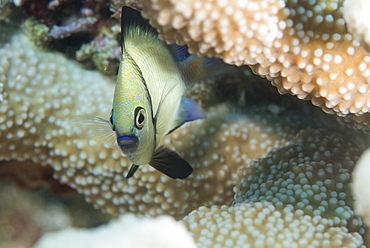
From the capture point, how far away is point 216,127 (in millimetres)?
2467

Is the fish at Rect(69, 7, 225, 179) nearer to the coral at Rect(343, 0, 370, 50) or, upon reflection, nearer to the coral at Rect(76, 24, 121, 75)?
the coral at Rect(76, 24, 121, 75)

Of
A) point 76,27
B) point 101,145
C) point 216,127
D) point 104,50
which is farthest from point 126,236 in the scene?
point 76,27

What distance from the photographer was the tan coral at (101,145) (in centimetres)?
232

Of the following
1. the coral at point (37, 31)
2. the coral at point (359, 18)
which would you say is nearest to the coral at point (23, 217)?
the coral at point (37, 31)

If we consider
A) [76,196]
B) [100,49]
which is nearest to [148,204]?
[76,196]

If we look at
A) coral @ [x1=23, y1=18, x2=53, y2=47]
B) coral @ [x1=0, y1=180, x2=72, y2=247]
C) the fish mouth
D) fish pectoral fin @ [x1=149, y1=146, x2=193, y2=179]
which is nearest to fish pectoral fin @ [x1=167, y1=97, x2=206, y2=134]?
fish pectoral fin @ [x1=149, y1=146, x2=193, y2=179]

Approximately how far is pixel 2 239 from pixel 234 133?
2041mm

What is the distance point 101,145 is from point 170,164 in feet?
2.22

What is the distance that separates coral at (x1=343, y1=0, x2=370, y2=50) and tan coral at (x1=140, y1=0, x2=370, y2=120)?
7 cm

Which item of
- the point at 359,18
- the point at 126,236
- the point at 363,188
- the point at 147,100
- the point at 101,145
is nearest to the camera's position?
the point at 126,236

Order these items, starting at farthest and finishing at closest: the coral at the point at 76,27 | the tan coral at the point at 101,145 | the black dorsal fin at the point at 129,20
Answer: the coral at the point at 76,27 < the tan coral at the point at 101,145 < the black dorsal fin at the point at 129,20

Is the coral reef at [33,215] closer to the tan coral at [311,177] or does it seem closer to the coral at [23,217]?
the coral at [23,217]

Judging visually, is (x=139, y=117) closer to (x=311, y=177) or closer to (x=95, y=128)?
(x=95, y=128)

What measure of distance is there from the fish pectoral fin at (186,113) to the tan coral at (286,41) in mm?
726
